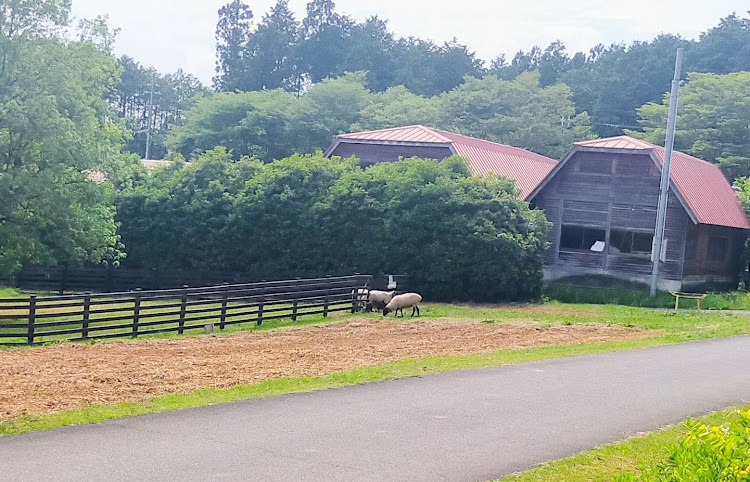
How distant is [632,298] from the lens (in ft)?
120

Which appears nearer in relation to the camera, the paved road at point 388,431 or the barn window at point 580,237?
the paved road at point 388,431

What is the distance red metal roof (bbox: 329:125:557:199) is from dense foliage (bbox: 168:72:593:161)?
684 inches

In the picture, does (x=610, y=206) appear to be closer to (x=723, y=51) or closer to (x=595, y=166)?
(x=595, y=166)

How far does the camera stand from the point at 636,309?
3306 cm

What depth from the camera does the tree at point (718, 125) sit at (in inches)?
2202

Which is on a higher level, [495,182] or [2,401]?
[495,182]

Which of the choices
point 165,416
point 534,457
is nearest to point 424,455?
point 534,457

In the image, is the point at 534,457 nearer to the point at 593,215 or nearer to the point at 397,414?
the point at 397,414

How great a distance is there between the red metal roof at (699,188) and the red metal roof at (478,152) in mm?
5546

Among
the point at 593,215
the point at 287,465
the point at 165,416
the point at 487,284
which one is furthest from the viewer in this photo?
the point at 593,215

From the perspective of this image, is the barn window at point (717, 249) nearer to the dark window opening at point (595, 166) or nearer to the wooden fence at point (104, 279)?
the dark window opening at point (595, 166)

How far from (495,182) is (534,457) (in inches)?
1135

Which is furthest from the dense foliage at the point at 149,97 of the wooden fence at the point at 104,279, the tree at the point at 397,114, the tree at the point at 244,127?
the wooden fence at the point at 104,279

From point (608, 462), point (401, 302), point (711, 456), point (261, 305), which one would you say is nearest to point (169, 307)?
point (261, 305)
